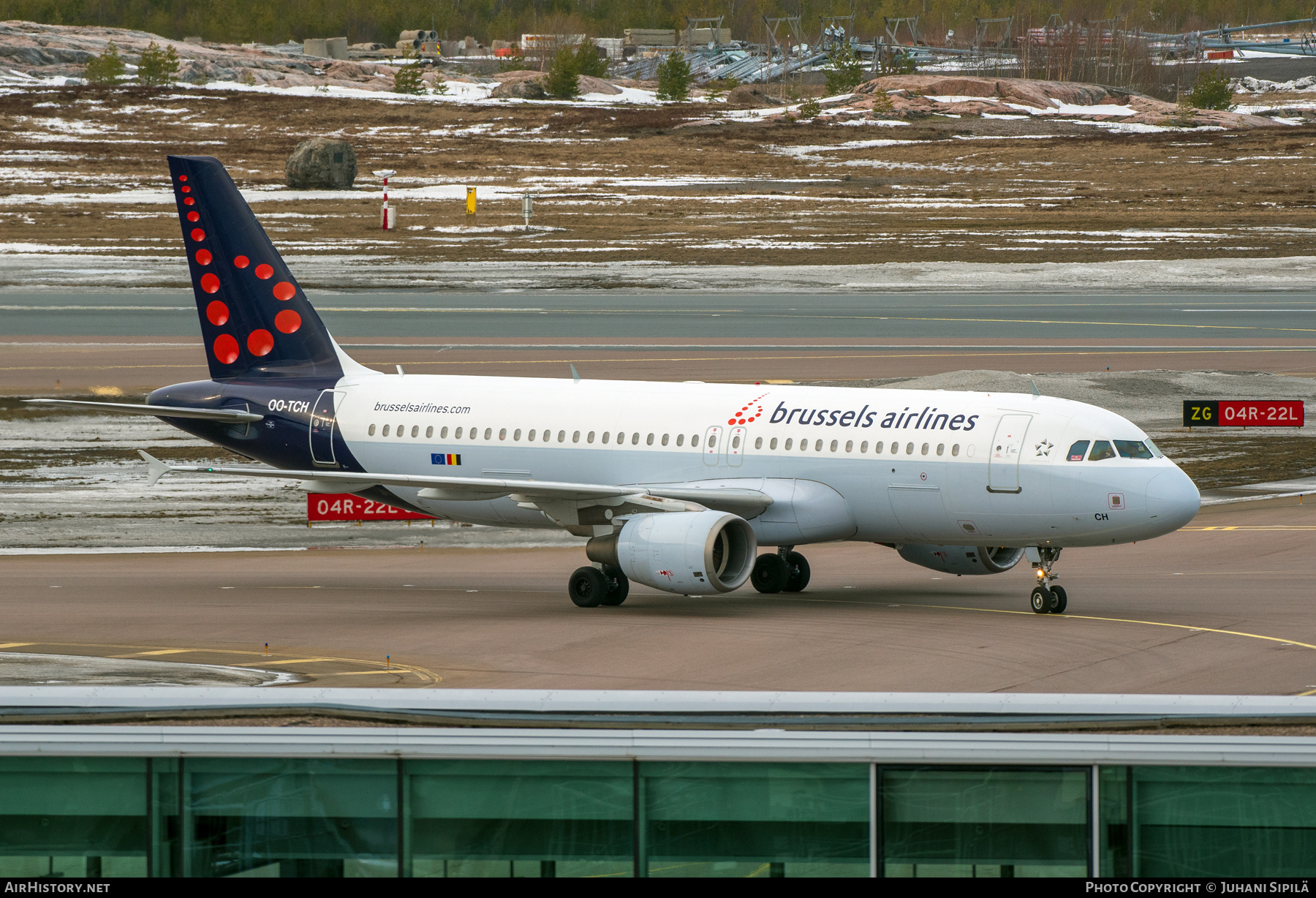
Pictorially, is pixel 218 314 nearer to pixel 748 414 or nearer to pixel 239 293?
pixel 239 293

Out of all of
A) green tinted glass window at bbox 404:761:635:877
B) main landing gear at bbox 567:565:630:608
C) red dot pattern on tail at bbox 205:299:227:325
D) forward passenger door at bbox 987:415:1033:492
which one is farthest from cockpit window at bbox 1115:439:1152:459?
green tinted glass window at bbox 404:761:635:877

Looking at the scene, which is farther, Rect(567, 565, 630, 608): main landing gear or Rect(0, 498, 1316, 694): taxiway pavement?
Rect(567, 565, 630, 608): main landing gear

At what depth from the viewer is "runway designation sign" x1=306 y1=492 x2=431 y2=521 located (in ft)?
153

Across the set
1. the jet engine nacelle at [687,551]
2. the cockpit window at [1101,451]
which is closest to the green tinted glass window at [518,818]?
the jet engine nacelle at [687,551]

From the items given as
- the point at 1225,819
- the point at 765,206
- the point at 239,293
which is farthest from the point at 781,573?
the point at 765,206

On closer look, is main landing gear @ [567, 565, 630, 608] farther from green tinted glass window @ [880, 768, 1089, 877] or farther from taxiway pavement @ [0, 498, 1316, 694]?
green tinted glass window @ [880, 768, 1089, 877]

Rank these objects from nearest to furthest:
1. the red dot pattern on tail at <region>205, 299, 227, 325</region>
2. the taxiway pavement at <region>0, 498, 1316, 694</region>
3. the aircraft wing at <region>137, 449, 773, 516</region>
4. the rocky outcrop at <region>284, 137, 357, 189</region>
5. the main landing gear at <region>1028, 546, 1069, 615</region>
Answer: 1. the taxiway pavement at <region>0, 498, 1316, 694</region>
2. the main landing gear at <region>1028, 546, 1069, 615</region>
3. the aircraft wing at <region>137, 449, 773, 516</region>
4. the red dot pattern on tail at <region>205, 299, 227, 325</region>
5. the rocky outcrop at <region>284, 137, 357, 189</region>

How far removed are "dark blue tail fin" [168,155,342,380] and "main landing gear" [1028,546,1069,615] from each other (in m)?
16.9

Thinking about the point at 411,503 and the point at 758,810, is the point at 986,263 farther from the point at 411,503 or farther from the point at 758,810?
the point at 758,810

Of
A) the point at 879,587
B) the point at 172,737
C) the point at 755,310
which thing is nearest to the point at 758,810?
the point at 172,737

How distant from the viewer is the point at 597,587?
1385 inches

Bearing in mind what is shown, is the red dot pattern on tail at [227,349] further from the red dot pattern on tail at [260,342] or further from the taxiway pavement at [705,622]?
the taxiway pavement at [705,622]

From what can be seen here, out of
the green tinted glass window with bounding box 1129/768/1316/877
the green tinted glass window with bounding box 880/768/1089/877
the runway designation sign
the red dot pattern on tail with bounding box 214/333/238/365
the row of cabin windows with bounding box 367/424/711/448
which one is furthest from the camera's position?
the runway designation sign

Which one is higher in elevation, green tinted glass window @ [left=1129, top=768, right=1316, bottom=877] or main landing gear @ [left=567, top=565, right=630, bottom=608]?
green tinted glass window @ [left=1129, top=768, right=1316, bottom=877]
